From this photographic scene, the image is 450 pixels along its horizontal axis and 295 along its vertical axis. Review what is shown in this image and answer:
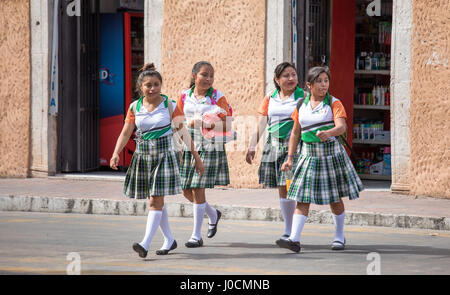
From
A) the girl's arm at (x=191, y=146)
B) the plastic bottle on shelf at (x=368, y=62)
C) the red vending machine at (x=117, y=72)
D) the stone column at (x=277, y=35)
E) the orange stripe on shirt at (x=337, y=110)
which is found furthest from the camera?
the red vending machine at (x=117, y=72)

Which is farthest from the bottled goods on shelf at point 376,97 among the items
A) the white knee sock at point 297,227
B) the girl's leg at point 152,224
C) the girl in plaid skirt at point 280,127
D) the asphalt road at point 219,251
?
the girl's leg at point 152,224

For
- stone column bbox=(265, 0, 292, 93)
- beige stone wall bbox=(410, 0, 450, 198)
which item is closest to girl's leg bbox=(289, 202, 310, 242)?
beige stone wall bbox=(410, 0, 450, 198)

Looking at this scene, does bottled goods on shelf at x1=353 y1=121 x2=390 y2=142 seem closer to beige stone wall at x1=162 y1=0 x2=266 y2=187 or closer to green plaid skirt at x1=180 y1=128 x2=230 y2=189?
beige stone wall at x1=162 y1=0 x2=266 y2=187

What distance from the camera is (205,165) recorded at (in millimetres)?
9086

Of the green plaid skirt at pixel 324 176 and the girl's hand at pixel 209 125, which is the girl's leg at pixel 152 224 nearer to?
the girl's hand at pixel 209 125

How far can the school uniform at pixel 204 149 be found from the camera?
356 inches

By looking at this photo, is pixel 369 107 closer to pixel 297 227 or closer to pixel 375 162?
pixel 375 162

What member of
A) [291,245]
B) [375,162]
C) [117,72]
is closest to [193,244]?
[291,245]

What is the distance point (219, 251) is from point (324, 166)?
1.23m

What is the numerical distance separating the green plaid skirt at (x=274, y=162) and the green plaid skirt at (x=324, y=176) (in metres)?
0.39

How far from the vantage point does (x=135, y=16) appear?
50.4 ft

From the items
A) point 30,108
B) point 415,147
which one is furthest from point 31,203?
point 415,147

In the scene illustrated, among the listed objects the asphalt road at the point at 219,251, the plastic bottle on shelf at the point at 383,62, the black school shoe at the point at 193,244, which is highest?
the plastic bottle on shelf at the point at 383,62

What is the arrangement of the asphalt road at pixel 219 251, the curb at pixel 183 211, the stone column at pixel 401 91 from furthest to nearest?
1. the stone column at pixel 401 91
2. the curb at pixel 183 211
3. the asphalt road at pixel 219 251
